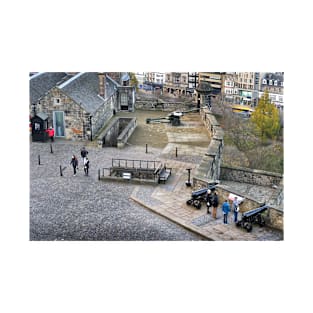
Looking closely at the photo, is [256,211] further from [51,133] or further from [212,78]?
[212,78]

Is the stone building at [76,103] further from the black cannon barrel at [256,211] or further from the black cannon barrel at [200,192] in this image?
the black cannon barrel at [256,211]

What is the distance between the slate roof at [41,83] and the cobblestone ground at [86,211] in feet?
19.9

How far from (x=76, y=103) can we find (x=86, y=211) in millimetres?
9501

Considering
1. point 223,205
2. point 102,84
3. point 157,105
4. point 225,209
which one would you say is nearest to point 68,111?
point 102,84

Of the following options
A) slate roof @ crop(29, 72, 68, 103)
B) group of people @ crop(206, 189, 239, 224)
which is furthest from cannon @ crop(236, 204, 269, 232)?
slate roof @ crop(29, 72, 68, 103)

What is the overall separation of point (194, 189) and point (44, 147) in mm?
8934

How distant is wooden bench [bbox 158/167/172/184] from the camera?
18656 mm

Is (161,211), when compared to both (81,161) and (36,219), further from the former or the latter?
(81,161)

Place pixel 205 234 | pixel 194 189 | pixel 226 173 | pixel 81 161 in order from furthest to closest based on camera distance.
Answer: pixel 226 173 → pixel 81 161 → pixel 194 189 → pixel 205 234

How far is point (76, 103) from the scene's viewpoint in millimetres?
24312

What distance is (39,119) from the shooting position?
23.9m

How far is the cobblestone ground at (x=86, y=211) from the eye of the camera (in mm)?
14578

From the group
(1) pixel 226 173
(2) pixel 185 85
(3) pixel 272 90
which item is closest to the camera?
(1) pixel 226 173
